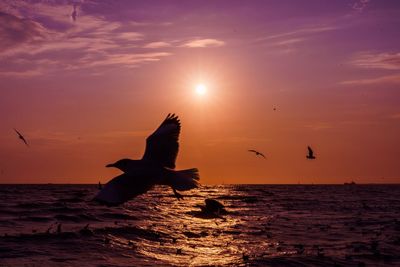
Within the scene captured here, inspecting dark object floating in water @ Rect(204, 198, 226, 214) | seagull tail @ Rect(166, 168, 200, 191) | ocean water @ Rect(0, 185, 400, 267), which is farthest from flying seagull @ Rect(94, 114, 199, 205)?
dark object floating in water @ Rect(204, 198, 226, 214)

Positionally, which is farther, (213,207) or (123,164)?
(213,207)

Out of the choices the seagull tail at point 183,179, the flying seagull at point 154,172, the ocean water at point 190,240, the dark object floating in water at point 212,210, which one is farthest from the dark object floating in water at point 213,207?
the seagull tail at point 183,179

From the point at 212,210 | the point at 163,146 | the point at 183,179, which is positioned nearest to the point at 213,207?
the point at 212,210

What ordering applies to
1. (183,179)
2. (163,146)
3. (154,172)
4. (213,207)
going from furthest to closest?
1. (213,207)
2. (163,146)
3. (154,172)
4. (183,179)

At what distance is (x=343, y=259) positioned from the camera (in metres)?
19.3

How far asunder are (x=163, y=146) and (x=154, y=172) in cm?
85

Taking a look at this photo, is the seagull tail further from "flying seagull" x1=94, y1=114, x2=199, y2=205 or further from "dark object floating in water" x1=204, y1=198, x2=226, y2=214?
"dark object floating in water" x1=204, y1=198, x2=226, y2=214

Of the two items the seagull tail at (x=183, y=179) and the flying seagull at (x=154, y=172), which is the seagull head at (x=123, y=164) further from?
the seagull tail at (x=183, y=179)

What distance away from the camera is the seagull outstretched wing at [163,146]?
41.9 feet

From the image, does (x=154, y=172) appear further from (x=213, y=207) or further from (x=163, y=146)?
(x=213, y=207)

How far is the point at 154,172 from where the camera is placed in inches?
481

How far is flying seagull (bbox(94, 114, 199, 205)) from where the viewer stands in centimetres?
1149

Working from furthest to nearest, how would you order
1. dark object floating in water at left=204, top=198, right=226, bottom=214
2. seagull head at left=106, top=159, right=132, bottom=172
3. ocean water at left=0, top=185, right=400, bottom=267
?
dark object floating in water at left=204, top=198, right=226, bottom=214 → ocean water at left=0, top=185, right=400, bottom=267 → seagull head at left=106, top=159, right=132, bottom=172

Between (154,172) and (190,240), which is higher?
(154,172)
